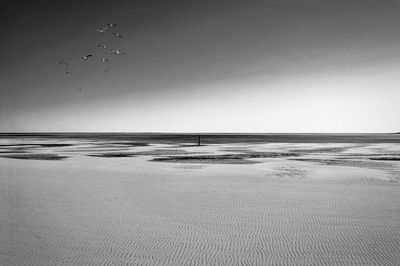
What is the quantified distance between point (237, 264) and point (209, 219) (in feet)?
8.62

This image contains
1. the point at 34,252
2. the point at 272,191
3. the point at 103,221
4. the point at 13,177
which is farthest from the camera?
the point at 13,177

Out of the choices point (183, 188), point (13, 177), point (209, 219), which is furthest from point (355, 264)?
point (13, 177)

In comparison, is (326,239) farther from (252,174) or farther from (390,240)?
(252,174)

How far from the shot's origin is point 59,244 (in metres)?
6.07

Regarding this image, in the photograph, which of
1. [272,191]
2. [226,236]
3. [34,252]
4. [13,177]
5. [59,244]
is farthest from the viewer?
[13,177]

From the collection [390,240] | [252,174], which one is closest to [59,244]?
[390,240]

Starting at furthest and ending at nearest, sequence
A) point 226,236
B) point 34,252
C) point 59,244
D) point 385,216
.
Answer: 1. point 385,216
2. point 226,236
3. point 59,244
4. point 34,252

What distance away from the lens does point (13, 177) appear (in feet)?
47.0

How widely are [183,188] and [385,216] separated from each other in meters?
5.92

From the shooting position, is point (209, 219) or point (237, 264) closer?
point (237, 264)

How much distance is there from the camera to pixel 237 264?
17.3 ft

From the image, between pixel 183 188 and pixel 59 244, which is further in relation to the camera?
pixel 183 188

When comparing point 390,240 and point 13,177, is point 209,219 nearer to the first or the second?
point 390,240

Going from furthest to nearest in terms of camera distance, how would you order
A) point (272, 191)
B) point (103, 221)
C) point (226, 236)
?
1. point (272, 191)
2. point (103, 221)
3. point (226, 236)
